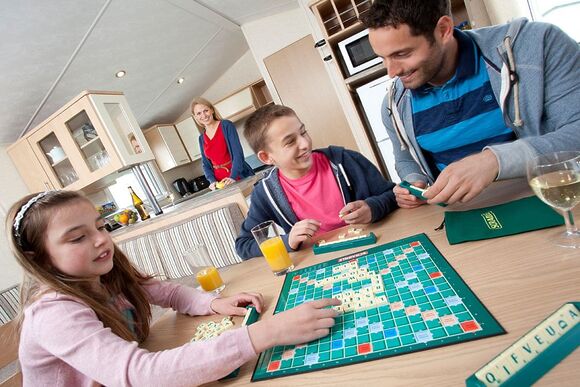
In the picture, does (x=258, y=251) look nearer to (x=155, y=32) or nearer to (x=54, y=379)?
(x=54, y=379)

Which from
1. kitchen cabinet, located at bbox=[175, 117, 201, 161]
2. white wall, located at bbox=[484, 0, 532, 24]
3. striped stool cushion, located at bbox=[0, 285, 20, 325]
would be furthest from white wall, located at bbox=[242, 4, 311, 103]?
striped stool cushion, located at bbox=[0, 285, 20, 325]

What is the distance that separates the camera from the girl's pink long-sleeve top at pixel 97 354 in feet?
2.04

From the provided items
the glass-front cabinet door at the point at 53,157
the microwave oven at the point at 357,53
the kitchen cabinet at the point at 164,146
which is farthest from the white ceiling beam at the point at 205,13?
the kitchen cabinet at the point at 164,146

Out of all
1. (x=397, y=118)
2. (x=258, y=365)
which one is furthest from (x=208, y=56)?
(x=258, y=365)

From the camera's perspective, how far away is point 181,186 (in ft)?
17.8

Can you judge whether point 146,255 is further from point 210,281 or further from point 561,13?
point 561,13

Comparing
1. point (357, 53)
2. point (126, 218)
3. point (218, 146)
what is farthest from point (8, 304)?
point (357, 53)

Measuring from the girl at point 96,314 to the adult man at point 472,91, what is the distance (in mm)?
521

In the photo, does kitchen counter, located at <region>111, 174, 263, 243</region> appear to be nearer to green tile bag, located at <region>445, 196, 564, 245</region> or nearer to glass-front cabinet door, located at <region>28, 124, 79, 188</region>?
glass-front cabinet door, located at <region>28, 124, 79, 188</region>

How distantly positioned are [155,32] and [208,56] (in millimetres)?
1191

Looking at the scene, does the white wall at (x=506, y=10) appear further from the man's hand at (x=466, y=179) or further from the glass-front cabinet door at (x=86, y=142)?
the glass-front cabinet door at (x=86, y=142)

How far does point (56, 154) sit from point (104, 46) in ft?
3.51

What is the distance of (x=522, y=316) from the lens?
488mm

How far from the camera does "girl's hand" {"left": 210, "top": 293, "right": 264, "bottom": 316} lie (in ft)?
2.74
